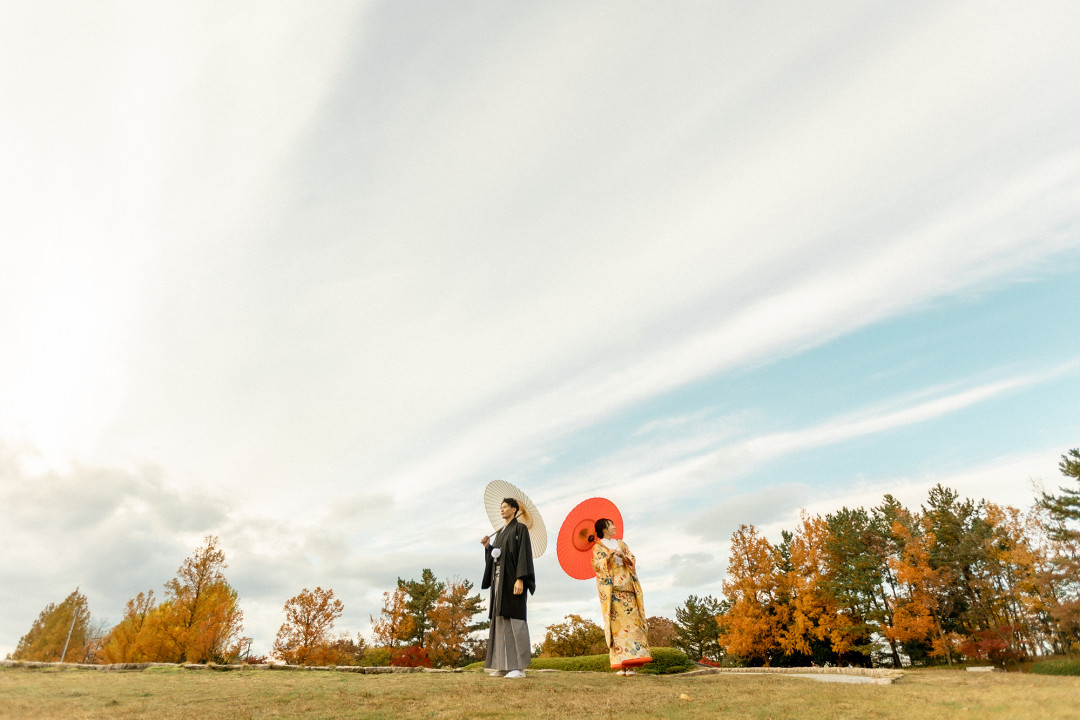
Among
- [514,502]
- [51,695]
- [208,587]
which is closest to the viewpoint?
[51,695]

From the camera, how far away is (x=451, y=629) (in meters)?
33.1

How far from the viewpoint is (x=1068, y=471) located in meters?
29.4

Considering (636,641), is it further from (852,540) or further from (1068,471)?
(1068,471)

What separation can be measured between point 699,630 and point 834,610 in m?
12.4

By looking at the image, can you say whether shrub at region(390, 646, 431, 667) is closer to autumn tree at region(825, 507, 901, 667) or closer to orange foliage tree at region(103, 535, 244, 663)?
orange foliage tree at region(103, 535, 244, 663)

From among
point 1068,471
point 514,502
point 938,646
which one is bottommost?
point 938,646

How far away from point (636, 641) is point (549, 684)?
273 cm

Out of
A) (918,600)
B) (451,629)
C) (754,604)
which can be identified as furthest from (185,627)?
(918,600)

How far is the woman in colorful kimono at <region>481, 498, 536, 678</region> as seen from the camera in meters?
10.4

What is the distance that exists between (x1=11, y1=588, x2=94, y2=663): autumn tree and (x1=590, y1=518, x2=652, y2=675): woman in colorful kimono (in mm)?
35113

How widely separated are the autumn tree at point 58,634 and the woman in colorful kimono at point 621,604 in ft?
115

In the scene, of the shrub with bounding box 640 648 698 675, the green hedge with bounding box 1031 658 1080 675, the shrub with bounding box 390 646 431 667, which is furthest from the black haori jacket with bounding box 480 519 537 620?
the green hedge with bounding box 1031 658 1080 675

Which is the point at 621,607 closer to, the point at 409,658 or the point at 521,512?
the point at 521,512

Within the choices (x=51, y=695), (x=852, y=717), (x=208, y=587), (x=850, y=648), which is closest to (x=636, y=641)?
(x=852, y=717)
